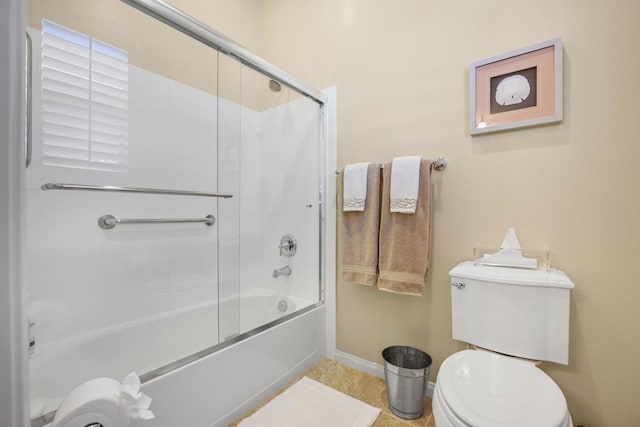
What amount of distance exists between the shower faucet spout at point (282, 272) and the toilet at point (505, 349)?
1118 mm

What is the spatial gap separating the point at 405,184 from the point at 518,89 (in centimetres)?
66

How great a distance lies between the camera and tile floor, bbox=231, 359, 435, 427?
1384 millimetres

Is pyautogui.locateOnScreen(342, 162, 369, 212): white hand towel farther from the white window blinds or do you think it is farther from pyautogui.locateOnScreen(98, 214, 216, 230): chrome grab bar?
the white window blinds

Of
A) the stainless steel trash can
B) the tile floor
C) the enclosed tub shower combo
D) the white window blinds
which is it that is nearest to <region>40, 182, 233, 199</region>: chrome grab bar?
the enclosed tub shower combo

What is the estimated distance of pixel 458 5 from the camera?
1.49m

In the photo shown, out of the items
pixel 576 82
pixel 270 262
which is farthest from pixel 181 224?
pixel 576 82

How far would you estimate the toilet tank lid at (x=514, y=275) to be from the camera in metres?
1.14

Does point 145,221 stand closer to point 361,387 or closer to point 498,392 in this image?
point 361,387

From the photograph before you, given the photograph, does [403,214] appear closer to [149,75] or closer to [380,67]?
[380,67]

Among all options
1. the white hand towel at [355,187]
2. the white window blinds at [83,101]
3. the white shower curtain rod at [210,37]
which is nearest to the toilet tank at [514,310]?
the white hand towel at [355,187]

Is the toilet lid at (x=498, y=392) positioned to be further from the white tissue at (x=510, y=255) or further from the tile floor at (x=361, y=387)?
the tile floor at (x=361, y=387)

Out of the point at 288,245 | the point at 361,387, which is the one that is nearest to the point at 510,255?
the point at 361,387

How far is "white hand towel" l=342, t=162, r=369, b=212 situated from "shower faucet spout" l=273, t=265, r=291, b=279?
679mm

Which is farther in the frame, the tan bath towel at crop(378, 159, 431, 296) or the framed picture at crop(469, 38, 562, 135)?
the tan bath towel at crop(378, 159, 431, 296)
